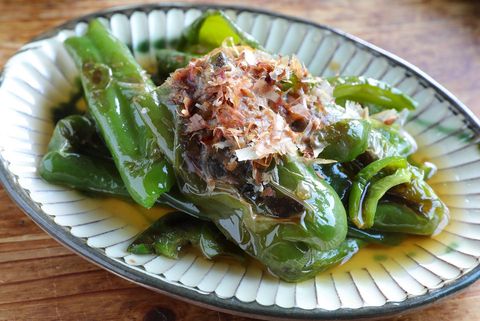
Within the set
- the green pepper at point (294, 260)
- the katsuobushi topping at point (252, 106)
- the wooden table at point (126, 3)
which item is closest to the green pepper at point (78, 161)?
the wooden table at point (126, 3)

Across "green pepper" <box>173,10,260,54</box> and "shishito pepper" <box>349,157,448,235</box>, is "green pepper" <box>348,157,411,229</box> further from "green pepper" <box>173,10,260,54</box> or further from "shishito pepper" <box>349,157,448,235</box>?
"green pepper" <box>173,10,260,54</box>

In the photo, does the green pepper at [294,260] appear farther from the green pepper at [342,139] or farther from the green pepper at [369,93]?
the green pepper at [369,93]

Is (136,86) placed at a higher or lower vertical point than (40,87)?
higher

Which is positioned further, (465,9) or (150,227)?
(465,9)

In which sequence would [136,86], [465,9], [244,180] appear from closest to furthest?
[244,180]
[136,86]
[465,9]

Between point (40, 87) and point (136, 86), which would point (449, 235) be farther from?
point (40, 87)

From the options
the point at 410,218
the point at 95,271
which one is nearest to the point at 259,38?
the point at 410,218

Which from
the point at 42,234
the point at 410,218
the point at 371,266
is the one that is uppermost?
the point at 410,218

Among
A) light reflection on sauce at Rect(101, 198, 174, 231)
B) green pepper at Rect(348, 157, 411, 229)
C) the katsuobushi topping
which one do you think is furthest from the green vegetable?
light reflection on sauce at Rect(101, 198, 174, 231)
